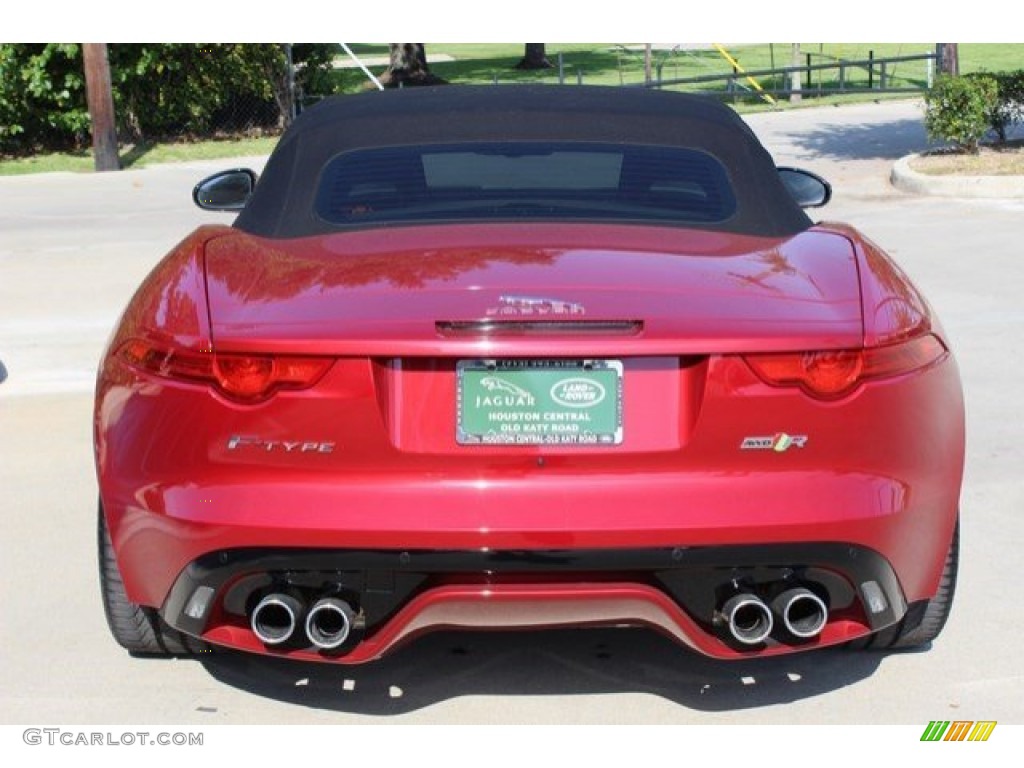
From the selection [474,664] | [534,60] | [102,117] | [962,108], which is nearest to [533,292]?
[474,664]

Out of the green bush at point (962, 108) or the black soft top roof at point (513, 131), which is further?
the green bush at point (962, 108)

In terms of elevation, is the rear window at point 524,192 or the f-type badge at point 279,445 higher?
the rear window at point 524,192

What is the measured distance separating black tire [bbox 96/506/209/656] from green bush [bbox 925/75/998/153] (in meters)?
15.6

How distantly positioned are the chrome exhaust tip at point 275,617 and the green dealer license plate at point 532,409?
0.56 meters

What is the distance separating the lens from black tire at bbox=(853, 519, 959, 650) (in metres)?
4.75

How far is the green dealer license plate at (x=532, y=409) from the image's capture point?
13.1 feet

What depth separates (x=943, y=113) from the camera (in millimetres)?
19156

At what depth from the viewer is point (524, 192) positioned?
5.26 meters

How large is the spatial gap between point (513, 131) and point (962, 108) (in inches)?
573

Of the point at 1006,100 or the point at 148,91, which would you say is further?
the point at 148,91

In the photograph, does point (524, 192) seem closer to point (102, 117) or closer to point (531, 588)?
point (531, 588)

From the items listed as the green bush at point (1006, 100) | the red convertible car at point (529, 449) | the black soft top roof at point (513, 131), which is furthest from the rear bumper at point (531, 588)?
the green bush at point (1006, 100)

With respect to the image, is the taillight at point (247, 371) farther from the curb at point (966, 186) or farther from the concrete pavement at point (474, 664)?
the curb at point (966, 186)
